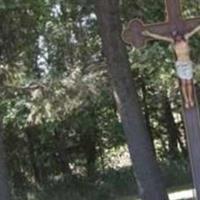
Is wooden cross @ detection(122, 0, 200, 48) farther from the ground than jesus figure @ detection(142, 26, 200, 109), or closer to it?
farther from the ground

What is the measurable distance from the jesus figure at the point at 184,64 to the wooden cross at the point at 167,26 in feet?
0.17

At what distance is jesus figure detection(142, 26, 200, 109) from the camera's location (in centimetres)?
878

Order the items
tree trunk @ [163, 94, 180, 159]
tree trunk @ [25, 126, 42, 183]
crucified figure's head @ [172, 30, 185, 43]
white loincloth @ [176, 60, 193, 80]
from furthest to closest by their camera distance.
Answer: tree trunk @ [163, 94, 180, 159]
tree trunk @ [25, 126, 42, 183]
crucified figure's head @ [172, 30, 185, 43]
white loincloth @ [176, 60, 193, 80]

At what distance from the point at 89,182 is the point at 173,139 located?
420cm

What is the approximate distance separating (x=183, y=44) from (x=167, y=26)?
29cm

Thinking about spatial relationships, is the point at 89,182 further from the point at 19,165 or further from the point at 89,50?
the point at 89,50

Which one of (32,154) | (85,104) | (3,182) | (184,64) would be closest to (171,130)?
(85,104)

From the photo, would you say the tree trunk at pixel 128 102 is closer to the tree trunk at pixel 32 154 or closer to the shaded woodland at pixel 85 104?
the shaded woodland at pixel 85 104

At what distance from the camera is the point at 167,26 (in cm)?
898

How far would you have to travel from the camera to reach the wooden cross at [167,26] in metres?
8.93

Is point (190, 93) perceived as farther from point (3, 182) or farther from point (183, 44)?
point (3, 182)

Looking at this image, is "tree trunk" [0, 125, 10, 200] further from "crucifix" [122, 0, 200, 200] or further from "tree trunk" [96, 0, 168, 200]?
"crucifix" [122, 0, 200, 200]

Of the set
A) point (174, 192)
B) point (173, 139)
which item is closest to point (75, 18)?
point (174, 192)

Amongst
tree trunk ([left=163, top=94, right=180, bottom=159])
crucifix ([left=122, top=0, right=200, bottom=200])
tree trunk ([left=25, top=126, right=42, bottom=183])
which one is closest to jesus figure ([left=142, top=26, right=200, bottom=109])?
crucifix ([left=122, top=0, right=200, bottom=200])
